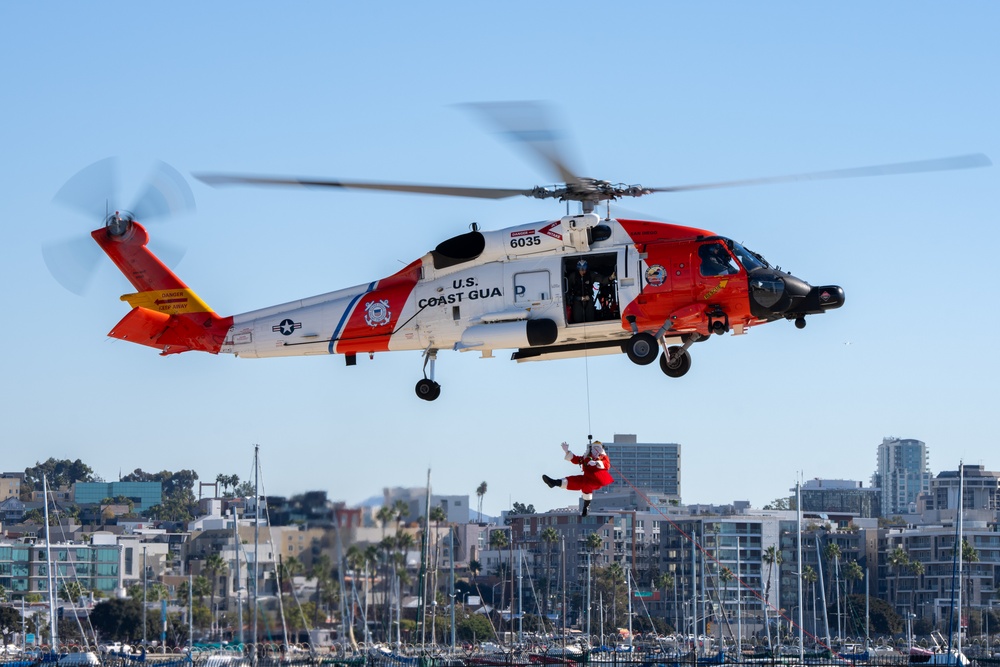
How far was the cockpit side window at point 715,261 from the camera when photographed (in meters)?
27.9

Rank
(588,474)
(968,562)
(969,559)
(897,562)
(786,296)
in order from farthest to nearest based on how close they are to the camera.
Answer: (897,562)
(968,562)
(969,559)
(786,296)
(588,474)

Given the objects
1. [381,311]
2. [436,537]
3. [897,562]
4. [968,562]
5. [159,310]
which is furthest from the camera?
[897,562]

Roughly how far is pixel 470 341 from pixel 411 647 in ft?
104

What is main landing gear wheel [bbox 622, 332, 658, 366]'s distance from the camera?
91.9ft

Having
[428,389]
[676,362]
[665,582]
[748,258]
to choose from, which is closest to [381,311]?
[428,389]

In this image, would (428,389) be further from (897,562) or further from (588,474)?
(897,562)

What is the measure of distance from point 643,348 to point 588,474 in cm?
330

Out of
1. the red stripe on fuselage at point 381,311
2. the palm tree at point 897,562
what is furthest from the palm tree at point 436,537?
the palm tree at point 897,562

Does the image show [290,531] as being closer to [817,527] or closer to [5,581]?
[5,581]

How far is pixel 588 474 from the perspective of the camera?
25781mm

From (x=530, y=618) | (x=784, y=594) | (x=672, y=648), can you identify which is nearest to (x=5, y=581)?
(x=530, y=618)

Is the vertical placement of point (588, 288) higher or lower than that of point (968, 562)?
higher

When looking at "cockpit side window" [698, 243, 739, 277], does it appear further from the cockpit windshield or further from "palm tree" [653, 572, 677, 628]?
"palm tree" [653, 572, 677, 628]

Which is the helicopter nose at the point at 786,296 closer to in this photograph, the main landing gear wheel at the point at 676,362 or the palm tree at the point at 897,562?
the main landing gear wheel at the point at 676,362
